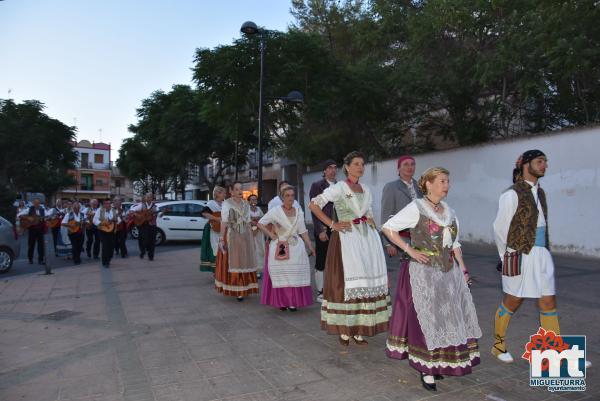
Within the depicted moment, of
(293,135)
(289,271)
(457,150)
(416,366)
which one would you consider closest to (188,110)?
(293,135)

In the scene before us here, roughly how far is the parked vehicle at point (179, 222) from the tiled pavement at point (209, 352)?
368 inches

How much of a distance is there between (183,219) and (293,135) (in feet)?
21.3

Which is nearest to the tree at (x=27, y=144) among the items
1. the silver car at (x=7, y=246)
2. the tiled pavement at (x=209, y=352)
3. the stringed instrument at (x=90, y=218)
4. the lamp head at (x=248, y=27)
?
the stringed instrument at (x=90, y=218)

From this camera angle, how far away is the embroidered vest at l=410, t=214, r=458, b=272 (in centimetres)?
374

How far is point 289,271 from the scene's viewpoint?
6.39 m

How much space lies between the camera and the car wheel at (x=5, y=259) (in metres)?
11.3

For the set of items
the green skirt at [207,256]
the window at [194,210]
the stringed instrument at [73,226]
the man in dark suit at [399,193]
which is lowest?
the green skirt at [207,256]

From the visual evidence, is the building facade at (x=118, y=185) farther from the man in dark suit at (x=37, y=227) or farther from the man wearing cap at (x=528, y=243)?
the man wearing cap at (x=528, y=243)

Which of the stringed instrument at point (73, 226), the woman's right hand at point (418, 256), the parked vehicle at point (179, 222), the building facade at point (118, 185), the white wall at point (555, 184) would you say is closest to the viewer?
the woman's right hand at point (418, 256)

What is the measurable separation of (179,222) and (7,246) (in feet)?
22.8

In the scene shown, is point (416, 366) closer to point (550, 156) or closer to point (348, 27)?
point (550, 156)

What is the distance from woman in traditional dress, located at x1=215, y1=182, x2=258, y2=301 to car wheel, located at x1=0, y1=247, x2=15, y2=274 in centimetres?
667

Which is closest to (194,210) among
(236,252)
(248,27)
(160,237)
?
(160,237)

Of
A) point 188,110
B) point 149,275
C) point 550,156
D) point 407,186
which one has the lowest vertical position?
point 149,275
